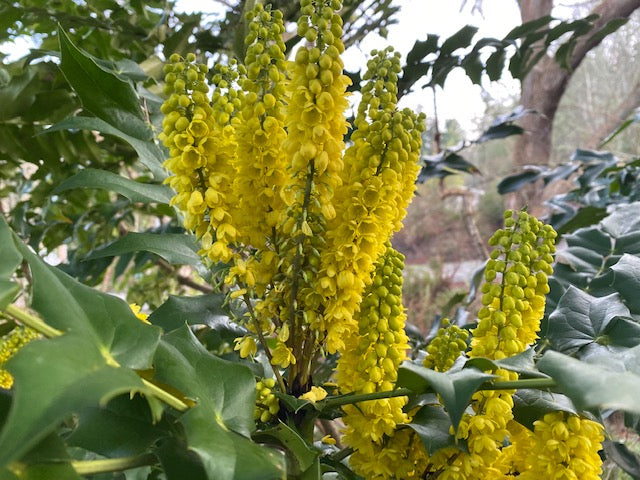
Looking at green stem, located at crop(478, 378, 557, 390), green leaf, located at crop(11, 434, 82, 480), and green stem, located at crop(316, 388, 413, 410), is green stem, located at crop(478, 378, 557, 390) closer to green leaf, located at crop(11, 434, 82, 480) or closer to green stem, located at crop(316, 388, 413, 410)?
green stem, located at crop(316, 388, 413, 410)

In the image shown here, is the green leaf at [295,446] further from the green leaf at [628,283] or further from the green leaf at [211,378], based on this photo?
the green leaf at [628,283]

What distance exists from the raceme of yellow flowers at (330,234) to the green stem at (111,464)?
0.08 meters

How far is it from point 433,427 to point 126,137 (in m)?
0.26

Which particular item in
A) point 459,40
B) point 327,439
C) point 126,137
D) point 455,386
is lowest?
point 327,439

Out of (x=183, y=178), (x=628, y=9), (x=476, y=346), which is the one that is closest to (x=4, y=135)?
(x=183, y=178)

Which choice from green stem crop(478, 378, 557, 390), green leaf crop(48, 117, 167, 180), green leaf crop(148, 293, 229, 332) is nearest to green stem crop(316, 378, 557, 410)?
green stem crop(478, 378, 557, 390)

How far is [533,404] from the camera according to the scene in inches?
11.1

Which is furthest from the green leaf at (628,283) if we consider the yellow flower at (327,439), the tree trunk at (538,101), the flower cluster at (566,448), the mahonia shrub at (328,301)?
the tree trunk at (538,101)

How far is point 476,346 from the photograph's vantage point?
30 centimetres

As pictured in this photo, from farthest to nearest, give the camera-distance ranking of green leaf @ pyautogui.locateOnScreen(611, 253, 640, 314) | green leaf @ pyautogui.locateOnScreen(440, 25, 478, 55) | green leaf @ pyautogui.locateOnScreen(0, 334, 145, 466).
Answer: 1. green leaf @ pyautogui.locateOnScreen(440, 25, 478, 55)
2. green leaf @ pyautogui.locateOnScreen(611, 253, 640, 314)
3. green leaf @ pyautogui.locateOnScreen(0, 334, 145, 466)

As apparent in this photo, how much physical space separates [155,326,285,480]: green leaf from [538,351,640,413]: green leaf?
10cm

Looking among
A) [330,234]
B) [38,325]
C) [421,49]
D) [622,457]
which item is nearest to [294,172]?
[330,234]

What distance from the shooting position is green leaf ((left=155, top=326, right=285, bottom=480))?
0.57ft

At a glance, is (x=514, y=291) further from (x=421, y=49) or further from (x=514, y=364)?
(x=421, y=49)
